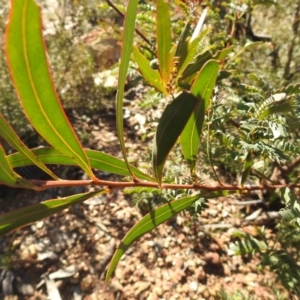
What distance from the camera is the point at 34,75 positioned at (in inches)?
17.5

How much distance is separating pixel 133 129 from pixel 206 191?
6.46 feet

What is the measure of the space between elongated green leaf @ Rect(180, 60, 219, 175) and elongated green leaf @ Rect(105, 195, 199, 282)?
9 cm

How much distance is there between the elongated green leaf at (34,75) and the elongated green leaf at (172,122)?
0.14 m

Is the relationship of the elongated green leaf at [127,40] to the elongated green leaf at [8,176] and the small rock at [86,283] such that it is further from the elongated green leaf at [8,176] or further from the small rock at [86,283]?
the small rock at [86,283]

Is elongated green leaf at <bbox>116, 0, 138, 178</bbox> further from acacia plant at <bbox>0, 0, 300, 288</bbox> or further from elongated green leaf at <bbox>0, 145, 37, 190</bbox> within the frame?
elongated green leaf at <bbox>0, 145, 37, 190</bbox>

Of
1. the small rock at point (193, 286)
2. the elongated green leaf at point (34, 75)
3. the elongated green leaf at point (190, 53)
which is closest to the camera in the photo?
the elongated green leaf at point (34, 75)

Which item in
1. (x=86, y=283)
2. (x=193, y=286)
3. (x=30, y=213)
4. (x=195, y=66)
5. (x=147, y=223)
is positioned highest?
(x=195, y=66)

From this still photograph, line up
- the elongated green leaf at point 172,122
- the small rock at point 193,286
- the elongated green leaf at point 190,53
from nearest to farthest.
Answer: the elongated green leaf at point 172,122, the elongated green leaf at point 190,53, the small rock at point 193,286

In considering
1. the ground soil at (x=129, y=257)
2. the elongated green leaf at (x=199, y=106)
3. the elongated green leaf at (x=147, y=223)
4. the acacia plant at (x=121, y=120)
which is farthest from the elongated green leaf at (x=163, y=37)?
the ground soil at (x=129, y=257)

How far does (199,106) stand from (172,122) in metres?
0.11

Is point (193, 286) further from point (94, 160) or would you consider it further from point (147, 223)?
point (94, 160)

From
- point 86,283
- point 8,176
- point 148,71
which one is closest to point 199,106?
point 148,71

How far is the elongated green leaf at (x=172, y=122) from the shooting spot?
20.0 inches

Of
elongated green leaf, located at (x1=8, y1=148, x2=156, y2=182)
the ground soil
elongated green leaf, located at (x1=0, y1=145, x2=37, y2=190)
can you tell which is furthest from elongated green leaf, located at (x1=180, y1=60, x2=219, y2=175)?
the ground soil
